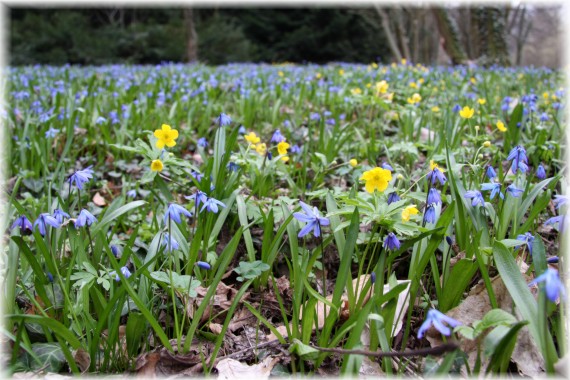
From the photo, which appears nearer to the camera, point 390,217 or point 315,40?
point 390,217

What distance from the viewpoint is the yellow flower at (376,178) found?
62.2 inches

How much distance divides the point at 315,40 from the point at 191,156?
656 inches

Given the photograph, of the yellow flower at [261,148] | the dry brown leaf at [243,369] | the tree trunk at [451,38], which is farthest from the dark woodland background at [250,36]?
the dry brown leaf at [243,369]

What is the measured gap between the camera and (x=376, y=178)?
160cm

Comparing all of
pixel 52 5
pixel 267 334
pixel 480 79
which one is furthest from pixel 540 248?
pixel 52 5

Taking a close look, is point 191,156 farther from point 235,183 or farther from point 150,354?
point 150,354

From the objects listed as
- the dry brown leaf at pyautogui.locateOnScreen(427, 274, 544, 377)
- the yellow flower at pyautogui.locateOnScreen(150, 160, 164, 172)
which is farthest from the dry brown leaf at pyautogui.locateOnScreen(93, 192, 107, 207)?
the dry brown leaf at pyautogui.locateOnScreen(427, 274, 544, 377)

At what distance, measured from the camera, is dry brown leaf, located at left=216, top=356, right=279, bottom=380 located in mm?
1391

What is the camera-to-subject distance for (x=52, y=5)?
789 inches

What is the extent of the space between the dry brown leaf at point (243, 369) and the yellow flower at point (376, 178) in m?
0.63

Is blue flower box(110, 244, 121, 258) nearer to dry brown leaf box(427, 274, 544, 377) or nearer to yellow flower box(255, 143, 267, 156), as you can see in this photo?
yellow flower box(255, 143, 267, 156)

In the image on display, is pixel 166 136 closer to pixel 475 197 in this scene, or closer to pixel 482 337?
pixel 475 197

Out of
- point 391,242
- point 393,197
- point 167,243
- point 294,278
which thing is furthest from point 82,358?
point 393,197

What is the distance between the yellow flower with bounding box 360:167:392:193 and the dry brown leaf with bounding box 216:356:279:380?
0.63 m
